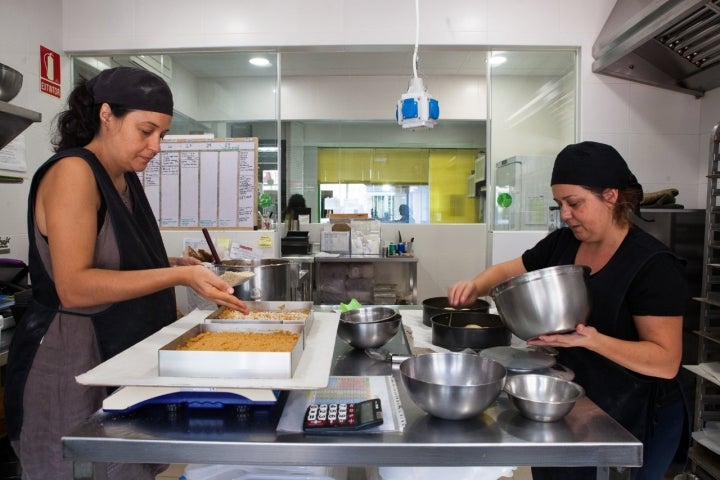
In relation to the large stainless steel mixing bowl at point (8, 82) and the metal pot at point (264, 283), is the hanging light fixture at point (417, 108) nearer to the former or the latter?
the metal pot at point (264, 283)

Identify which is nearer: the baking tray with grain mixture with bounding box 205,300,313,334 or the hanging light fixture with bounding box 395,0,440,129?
the baking tray with grain mixture with bounding box 205,300,313,334

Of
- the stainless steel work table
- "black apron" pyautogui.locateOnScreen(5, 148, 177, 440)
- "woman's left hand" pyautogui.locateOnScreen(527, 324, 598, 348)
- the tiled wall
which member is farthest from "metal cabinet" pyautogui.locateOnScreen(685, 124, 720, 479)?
"black apron" pyautogui.locateOnScreen(5, 148, 177, 440)

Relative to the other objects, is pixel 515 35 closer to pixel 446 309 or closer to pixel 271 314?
pixel 446 309

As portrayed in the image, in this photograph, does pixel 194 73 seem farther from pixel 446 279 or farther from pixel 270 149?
pixel 446 279

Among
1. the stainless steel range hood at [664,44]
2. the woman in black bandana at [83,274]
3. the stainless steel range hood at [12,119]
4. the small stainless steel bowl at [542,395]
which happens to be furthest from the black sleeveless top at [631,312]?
the stainless steel range hood at [12,119]

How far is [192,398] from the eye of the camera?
0.97 metres

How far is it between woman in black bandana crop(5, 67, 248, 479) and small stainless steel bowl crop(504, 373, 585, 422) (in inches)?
27.7

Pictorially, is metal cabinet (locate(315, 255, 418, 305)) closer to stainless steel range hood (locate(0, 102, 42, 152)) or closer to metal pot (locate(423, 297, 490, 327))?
metal pot (locate(423, 297, 490, 327))

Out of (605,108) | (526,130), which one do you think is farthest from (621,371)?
(526,130)

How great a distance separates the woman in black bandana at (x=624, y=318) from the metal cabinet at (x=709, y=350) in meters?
1.17

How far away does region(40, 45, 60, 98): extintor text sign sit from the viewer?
9.80ft

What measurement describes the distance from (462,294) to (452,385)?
83 centimetres

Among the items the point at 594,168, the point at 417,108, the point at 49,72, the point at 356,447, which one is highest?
the point at 49,72

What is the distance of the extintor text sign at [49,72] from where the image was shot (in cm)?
299
